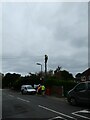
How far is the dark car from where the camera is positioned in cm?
2069

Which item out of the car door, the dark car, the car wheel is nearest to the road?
Result: the car wheel

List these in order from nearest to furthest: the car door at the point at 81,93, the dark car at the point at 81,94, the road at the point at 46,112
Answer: the road at the point at 46,112, the dark car at the point at 81,94, the car door at the point at 81,93

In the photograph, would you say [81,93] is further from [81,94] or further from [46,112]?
[46,112]

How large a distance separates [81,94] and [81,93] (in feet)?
0.25

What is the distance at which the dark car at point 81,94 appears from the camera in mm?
20688

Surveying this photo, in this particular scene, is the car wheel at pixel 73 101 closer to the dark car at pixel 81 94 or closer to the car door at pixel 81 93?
the dark car at pixel 81 94

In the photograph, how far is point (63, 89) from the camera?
1425 inches

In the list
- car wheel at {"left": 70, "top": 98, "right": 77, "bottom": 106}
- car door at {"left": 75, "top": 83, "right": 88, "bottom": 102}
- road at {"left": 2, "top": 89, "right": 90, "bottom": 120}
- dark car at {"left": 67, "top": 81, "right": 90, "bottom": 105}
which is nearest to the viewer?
road at {"left": 2, "top": 89, "right": 90, "bottom": 120}

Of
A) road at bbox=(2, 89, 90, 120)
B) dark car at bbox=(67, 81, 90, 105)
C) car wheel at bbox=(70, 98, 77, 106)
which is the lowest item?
road at bbox=(2, 89, 90, 120)

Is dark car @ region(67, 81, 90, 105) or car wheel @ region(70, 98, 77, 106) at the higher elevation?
dark car @ region(67, 81, 90, 105)

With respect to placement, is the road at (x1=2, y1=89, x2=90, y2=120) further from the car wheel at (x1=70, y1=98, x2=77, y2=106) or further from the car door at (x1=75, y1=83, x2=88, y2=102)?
the car door at (x1=75, y1=83, x2=88, y2=102)

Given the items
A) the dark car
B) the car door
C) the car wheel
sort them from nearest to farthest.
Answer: the dark car < the car door < the car wheel

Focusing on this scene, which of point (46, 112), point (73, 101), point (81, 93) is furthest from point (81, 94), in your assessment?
point (46, 112)

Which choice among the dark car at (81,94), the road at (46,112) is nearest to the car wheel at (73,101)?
the dark car at (81,94)
